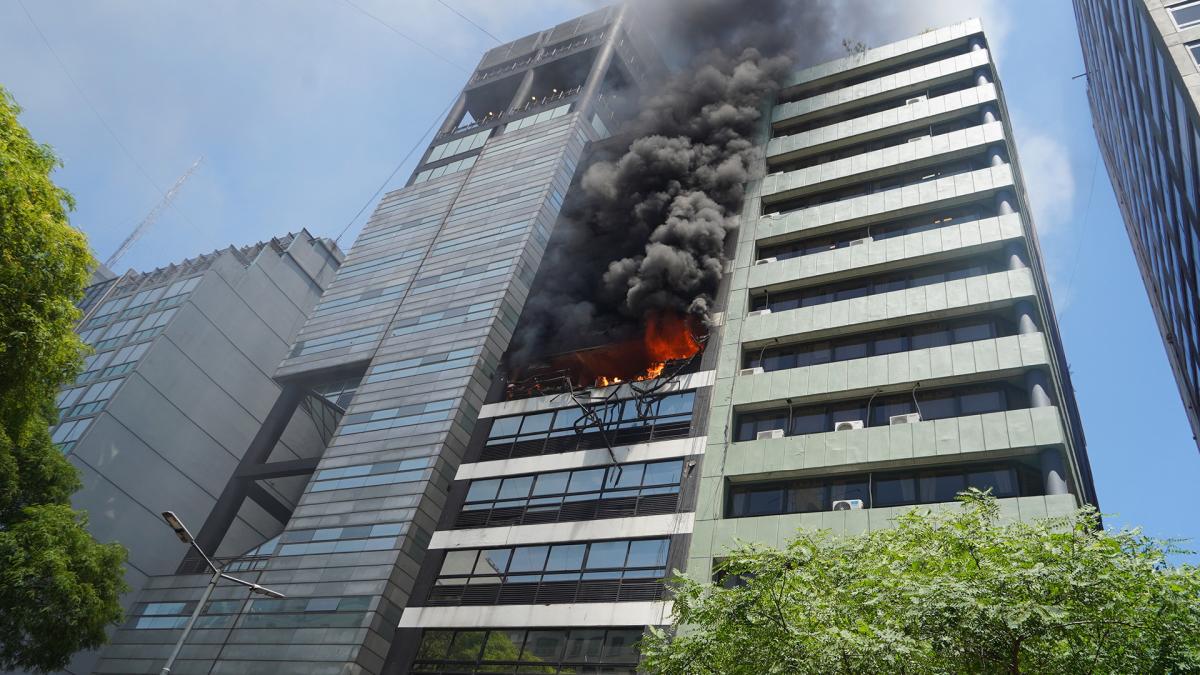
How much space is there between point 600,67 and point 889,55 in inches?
723

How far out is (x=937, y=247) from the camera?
101ft

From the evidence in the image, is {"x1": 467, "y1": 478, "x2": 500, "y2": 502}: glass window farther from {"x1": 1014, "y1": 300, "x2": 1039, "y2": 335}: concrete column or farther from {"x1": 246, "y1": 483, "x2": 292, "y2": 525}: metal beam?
{"x1": 1014, "y1": 300, "x2": 1039, "y2": 335}: concrete column

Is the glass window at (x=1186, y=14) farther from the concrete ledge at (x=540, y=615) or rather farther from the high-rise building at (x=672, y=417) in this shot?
the concrete ledge at (x=540, y=615)

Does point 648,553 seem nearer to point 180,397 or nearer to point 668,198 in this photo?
point 668,198

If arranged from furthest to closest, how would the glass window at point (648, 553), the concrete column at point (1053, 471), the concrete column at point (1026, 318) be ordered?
1. the concrete column at point (1026, 318)
2. the glass window at point (648, 553)
3. the concrete column at point (1053, 471)

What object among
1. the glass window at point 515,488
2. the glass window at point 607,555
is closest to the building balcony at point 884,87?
the glass window at point 515,488

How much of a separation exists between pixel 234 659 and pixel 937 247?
28.3m

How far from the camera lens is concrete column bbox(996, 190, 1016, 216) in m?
30.9

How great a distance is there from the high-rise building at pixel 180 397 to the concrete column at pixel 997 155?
3580cm

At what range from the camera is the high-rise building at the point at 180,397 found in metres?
38.9

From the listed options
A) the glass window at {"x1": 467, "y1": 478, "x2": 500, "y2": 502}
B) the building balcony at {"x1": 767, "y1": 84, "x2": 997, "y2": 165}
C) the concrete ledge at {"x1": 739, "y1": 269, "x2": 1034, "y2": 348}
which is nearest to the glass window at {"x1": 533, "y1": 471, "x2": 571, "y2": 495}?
the glass window at {"x1": 467, "y1": 478, "x2": 500, "y2": 502}

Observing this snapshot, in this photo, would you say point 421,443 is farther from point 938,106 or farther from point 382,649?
point 938,106

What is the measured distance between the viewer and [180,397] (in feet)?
144

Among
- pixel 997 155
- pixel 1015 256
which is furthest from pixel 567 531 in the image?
pixel 997 155
